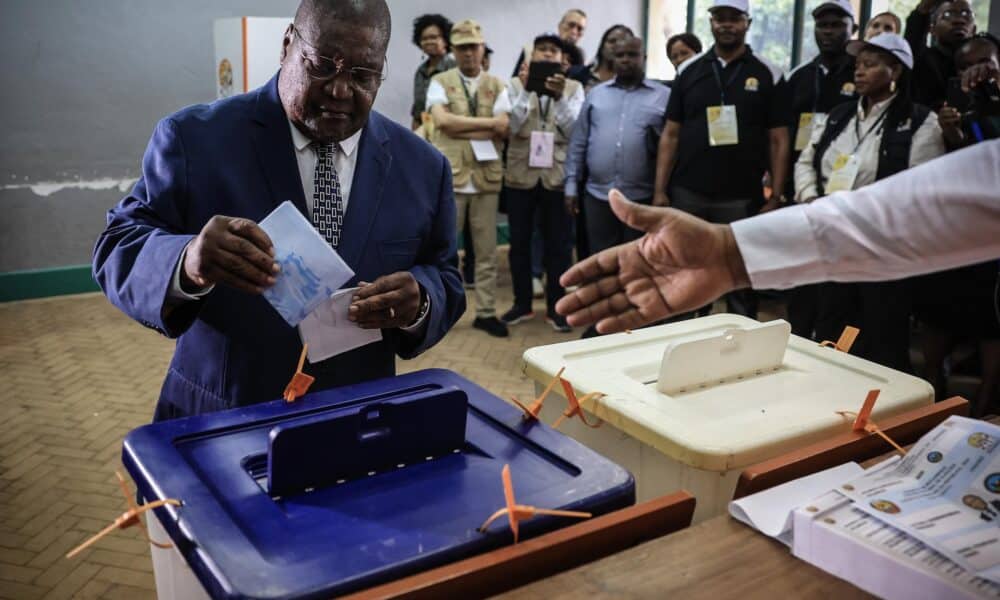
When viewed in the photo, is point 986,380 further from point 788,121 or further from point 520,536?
point 520,536

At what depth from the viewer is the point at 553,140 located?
→ 17.3 feet

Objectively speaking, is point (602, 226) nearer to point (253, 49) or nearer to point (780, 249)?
point (253, 49)

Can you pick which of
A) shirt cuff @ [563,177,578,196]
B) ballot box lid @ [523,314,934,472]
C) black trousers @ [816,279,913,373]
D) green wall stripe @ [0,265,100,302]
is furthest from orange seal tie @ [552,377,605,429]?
green wall stripe @ [0,265,100,302]

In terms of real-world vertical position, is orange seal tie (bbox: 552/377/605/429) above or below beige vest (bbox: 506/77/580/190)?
below

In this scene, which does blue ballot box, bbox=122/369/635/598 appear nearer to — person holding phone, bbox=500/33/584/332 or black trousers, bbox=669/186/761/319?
black trousers, bbox=669/186/761/319

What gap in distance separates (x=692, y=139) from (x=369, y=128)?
293 cm

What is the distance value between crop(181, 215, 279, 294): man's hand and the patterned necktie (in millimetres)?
337

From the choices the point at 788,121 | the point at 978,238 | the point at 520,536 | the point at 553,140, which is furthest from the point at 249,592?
the point at 553,140

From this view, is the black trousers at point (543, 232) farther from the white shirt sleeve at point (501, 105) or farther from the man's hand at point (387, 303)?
the man's hand at point (387, 303)

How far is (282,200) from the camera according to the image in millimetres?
1707

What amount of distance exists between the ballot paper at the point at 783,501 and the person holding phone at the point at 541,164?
401cm

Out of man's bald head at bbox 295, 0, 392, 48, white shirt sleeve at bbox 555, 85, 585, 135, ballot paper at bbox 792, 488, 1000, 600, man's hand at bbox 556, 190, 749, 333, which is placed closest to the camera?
ballot paper at bbox 792, 488, 1000, 600

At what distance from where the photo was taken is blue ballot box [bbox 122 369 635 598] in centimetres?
93

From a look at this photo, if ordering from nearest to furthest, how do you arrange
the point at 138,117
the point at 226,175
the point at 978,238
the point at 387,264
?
the point at 978,238 < the point at 226,175 < the point at 387,264 < the point at 138,117
